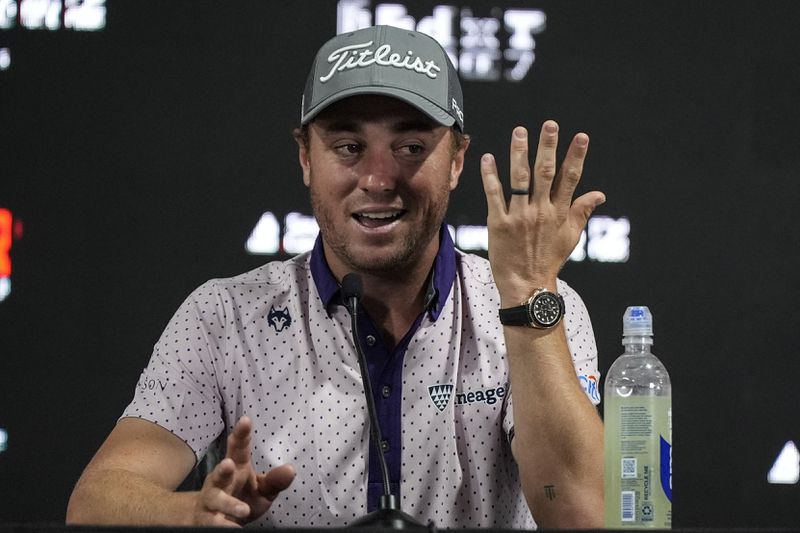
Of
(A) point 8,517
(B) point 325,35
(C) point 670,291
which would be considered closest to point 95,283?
(A) point 8,517

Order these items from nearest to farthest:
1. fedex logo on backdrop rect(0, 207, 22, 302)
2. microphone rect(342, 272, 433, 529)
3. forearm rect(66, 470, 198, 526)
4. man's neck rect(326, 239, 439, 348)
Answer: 1. microphone rect(342, 272, 433, 529)
2. forearm rect(66, 470, 198, 526)
3. man's neck rect(326, 239, 439, 348)
4. fedex logo on backdrop rect(0, 207, 22, 302)

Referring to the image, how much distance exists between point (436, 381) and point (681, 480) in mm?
1117

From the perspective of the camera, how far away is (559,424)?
1.68 meters

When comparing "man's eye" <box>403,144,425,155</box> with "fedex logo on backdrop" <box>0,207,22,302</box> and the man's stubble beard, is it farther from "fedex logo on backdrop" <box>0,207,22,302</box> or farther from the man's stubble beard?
"fedex logo on backdrop" <box>0,207,22,302</box>

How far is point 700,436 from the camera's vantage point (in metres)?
2.80

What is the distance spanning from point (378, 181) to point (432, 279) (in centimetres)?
22

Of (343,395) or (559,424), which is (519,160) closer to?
(559,424)

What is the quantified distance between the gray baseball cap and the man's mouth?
18 centimetres

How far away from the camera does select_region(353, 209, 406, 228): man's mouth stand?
6.30ft

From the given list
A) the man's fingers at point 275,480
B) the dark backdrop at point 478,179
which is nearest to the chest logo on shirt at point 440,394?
the man's fingers at point 275,480

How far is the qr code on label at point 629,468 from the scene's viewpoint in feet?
4.36

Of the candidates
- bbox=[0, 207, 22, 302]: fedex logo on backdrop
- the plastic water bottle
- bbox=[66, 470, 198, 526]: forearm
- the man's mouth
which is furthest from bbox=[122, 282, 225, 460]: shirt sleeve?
bbox=[0, 207, 22, 302]: fedex logo on backdrop

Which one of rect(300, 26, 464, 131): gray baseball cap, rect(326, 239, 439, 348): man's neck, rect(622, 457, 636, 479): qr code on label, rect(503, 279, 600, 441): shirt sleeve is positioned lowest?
rect(622, 457, 636, 479): qr code on label

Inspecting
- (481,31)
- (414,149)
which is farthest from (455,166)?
(481,31)
